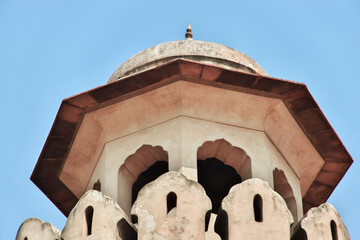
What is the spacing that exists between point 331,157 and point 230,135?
1853 mm

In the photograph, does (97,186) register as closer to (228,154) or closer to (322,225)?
(228,154)

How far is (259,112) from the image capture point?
55.9 feet

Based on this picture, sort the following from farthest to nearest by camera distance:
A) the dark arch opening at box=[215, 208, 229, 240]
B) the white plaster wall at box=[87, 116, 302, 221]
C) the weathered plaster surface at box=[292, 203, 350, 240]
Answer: the white plaster wall at box=[87, 116, 302, 221] < the weathered plaster surface at box=[292, 203, 350, 240] < the dark arch opening at box=[215, 208, 229, 240]

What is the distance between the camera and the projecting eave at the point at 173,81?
1656 centimetres

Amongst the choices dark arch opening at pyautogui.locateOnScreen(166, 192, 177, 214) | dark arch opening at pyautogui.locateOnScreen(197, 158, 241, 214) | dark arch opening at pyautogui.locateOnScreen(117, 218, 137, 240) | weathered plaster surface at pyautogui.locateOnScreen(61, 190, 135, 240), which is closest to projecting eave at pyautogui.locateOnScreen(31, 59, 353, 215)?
dark arch opening at pyautogui.locateOnScreen(197, 158, 241, 214)

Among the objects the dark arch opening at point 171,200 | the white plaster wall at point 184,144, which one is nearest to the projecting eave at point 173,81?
the white plaster wall at point 184,144

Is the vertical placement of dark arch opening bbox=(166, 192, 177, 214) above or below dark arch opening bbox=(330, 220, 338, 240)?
above

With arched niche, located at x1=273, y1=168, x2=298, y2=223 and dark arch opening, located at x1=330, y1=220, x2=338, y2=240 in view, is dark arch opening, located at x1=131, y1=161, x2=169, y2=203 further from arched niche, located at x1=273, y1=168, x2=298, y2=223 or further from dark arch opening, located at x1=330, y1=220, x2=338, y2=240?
dark arch opening, located at x1=330, y1=220, x2=338, y2=240

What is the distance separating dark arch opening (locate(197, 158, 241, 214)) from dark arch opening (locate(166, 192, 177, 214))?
122 inches

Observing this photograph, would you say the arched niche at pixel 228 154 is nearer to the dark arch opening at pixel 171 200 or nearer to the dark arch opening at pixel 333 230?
the dark arch opening at pixel 171 200

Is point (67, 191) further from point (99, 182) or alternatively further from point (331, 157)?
point (331, 157)

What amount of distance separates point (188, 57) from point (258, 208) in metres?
2.81

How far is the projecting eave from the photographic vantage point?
16.6 m

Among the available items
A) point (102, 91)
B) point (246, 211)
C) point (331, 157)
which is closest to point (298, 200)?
point (331, 157)
